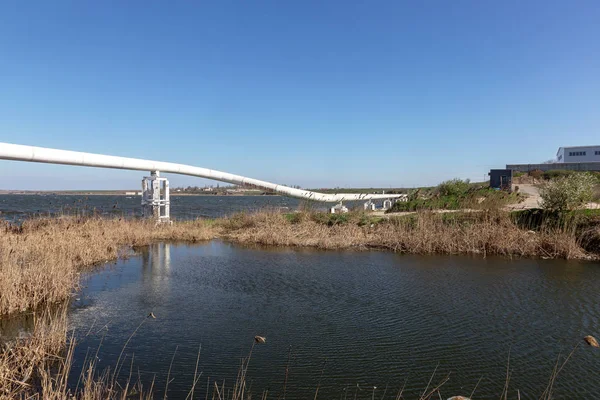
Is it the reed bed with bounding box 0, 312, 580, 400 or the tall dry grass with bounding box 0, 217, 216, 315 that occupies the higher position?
the tall dry grass with bounding box 0, 217, 216, 315

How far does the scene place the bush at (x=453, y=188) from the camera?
26281 millimetres

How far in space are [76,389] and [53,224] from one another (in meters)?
13.2

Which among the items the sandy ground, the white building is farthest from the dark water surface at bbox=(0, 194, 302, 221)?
the white building

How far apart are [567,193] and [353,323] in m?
13.2

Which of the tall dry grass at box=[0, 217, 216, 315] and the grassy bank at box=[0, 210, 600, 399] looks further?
the grassy bank at box=[0, 210, 600, 399]

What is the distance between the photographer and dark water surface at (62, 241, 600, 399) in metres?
5.81

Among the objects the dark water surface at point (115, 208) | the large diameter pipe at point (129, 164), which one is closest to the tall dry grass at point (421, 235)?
the dark water surface at point (115, 208)

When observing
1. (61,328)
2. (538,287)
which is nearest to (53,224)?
(61,328)

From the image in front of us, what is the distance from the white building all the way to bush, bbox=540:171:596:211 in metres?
53.6

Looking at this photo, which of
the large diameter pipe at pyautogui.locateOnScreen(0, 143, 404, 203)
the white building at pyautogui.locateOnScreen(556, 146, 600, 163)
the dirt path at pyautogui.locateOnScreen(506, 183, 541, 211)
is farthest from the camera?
the white building at pyautogui.locateOnScreen(556, 146, 600, 163)

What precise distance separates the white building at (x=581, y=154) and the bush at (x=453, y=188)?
154 feet

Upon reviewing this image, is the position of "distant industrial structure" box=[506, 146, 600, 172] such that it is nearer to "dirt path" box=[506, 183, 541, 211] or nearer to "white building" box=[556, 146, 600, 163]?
"white building" box=[556, 146, 600, 163]

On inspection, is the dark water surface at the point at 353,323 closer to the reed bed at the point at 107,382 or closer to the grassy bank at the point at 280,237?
the reed bed at the point at 107,382

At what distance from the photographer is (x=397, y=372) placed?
5.93 metres
